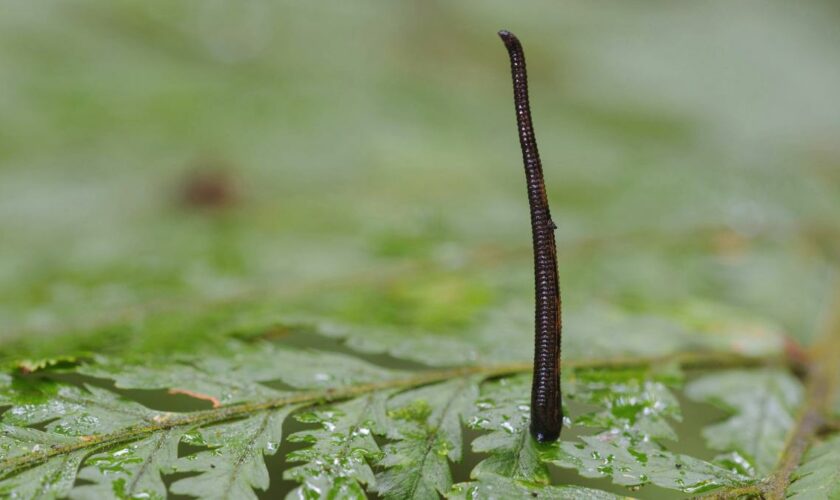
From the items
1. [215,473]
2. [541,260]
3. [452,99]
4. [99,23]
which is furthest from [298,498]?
[99,23]

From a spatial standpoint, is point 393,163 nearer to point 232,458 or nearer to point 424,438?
point 424,438

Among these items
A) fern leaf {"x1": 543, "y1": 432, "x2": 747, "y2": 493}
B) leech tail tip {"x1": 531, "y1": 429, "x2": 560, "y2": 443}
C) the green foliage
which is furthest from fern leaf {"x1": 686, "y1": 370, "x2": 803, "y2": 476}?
leech tail tip {"x1": 531, "y1": 429, "x2": 560, "y2": 443}

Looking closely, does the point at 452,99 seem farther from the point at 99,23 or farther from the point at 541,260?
the point at 541,260

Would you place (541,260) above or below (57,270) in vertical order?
above

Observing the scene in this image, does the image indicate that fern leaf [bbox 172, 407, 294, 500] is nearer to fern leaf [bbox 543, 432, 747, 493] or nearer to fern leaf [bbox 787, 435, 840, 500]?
fern leaf [bbox 543, 432, 747, 493]

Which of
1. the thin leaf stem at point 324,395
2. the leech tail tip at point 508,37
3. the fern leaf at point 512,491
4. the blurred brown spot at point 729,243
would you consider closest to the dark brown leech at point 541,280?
the leech tail tip at point 508,37

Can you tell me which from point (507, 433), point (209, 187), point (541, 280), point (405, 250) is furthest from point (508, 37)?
point (209, 187)

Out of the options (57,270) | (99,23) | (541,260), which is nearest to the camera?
(541,260)
